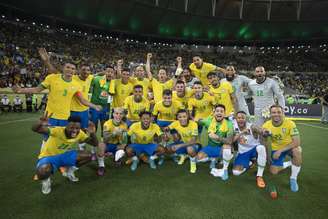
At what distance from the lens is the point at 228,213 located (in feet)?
10.2

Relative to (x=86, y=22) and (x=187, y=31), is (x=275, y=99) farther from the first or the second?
(x=187, y=31)

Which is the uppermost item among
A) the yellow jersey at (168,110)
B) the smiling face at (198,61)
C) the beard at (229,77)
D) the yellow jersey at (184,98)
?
the smiling face at (198,61)

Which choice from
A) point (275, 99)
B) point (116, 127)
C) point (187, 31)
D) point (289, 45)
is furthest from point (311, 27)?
point (116, 127)

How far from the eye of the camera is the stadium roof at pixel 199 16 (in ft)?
83.3

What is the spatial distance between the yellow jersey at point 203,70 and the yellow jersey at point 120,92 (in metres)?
1.96

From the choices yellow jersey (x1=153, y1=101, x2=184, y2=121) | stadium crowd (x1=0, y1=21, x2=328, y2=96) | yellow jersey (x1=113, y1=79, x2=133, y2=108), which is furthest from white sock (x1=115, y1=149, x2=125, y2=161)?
stadium crowd (x1=0, y1=21, x2=328, y2=96)

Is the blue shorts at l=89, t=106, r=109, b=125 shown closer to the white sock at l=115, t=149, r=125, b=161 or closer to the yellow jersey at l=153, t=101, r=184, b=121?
the yellow jersey at l=153, t=101, r=184, b=121

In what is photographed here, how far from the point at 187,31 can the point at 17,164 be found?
32421 mm

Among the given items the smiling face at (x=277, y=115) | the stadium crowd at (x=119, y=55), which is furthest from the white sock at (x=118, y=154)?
the stadium crowd at (x=119, y=55)

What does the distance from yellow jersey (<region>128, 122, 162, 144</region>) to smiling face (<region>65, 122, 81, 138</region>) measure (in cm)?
143

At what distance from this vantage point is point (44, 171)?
3588mm

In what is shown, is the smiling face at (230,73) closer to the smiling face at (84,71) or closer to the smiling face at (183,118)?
the smiling face at (183,118)

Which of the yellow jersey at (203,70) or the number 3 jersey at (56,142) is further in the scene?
the yellow jersey at (203,70)

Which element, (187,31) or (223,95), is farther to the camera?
(187,31)
